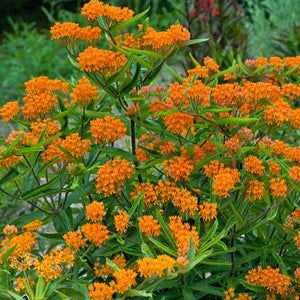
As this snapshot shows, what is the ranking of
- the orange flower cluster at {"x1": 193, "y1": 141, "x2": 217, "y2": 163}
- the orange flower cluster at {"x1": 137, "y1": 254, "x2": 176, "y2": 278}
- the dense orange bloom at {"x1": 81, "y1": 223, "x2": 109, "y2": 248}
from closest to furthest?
the orange flower cluster at {"x1": 137, "y1": 254, "x2": 176, "y2": 278} < the dense orange bloom at {"x1": 81, "y1": 223, "x2": 109, "y2": 248} < the orange flower cluster at {"x1": 193, "y1": 141, "x2": 217, "y2": 163}

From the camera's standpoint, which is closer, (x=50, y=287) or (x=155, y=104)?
(x=50, y=287)

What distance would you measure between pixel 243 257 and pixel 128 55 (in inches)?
42.4

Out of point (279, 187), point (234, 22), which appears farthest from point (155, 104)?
point (234, 22)

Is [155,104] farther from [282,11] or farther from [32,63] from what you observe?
[282,11]

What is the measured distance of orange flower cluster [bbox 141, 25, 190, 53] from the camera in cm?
209

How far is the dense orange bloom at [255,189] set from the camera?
193cm

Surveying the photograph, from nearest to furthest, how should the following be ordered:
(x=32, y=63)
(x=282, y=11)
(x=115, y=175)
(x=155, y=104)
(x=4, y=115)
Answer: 1. (x=115, y=175)
2. (x=155, y=104)
3. (x=4, y=115)
4. (x=32, y=63)
5. (x=282, y=11)

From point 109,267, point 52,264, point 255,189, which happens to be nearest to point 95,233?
point 52,264

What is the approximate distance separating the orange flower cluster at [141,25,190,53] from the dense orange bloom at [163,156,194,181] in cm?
52

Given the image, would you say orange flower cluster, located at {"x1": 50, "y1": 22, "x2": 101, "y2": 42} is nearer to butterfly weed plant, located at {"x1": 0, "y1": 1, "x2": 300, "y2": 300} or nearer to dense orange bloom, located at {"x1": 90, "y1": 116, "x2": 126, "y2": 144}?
butterfly weed plant, located at {"x1": 0, "y1": 1, "x2": 300, "y2": 300}

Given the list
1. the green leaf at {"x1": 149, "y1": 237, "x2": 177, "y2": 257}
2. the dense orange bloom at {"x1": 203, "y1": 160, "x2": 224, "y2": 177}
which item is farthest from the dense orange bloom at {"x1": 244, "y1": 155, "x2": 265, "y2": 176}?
the green leaf at {"x1": 149, "y1": 237, "x2": 177, "y2": 257}

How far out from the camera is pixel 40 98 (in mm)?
2238

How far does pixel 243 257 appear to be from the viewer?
7.35 feet

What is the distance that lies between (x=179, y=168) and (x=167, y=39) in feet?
1.91
